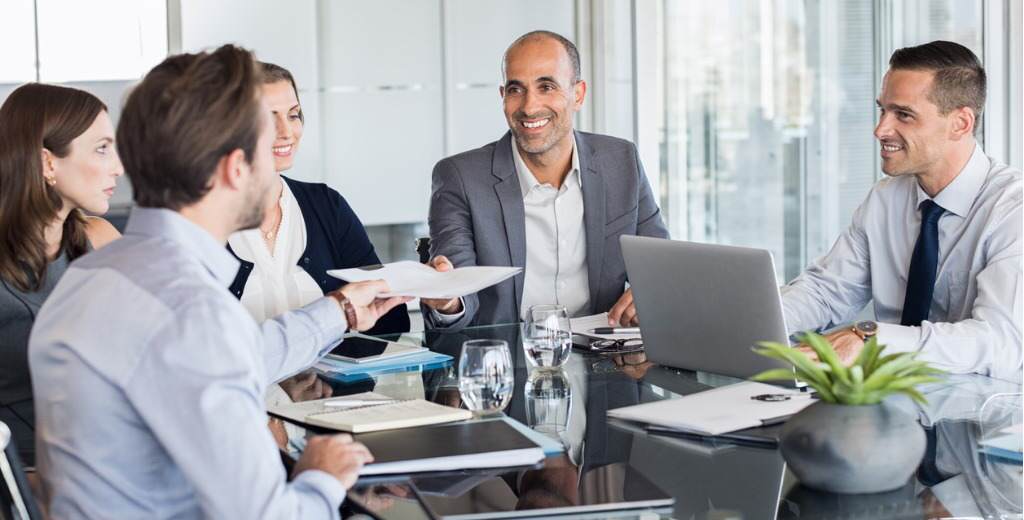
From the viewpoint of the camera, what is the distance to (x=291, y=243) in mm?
3004

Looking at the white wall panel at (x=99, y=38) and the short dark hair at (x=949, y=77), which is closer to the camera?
the short dark hair at (x=949, y=77)

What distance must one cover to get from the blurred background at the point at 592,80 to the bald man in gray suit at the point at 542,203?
1546 mm

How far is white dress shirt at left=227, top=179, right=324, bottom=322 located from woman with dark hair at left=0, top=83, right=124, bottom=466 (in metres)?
0.35

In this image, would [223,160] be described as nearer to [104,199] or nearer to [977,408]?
[977,408]

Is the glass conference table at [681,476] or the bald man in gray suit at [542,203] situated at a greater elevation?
the bald man in gray suit at [542,203]

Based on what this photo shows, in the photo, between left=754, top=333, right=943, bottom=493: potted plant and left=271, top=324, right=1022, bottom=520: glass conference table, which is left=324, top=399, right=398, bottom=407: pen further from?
left=754, top=333, right=943, bottom=493: potted plant

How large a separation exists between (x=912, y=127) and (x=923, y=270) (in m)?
0.33

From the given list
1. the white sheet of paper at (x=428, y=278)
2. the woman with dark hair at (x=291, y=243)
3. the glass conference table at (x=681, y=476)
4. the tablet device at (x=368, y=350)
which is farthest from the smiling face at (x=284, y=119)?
the glass conference table at (x=681, y=476)

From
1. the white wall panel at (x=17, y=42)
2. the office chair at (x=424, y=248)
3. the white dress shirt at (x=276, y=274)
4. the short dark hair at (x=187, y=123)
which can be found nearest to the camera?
the short dark hair at (x=187, y=123)

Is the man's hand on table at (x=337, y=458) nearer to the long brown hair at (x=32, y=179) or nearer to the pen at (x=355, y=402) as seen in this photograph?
the pen at (x=355, y=402)

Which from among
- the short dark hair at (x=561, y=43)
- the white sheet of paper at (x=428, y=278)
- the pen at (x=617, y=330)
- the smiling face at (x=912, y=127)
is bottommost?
the pen at (x=617, y=330)

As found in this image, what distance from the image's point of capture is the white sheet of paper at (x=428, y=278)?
84.7 inches

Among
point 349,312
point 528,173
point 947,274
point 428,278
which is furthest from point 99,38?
point 947,274

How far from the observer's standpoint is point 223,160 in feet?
4.40
